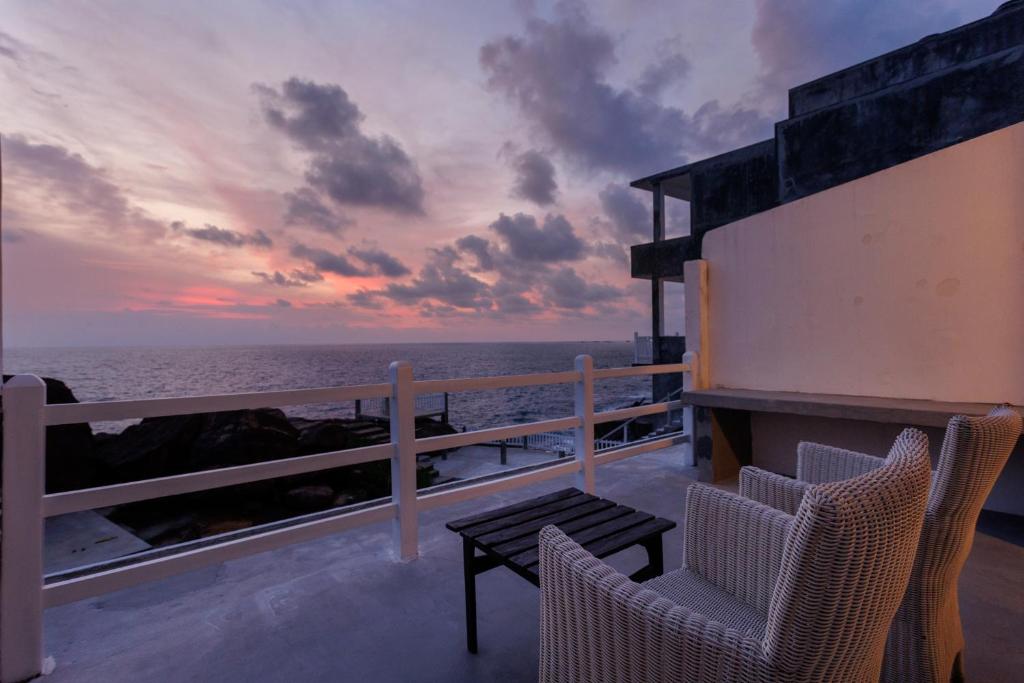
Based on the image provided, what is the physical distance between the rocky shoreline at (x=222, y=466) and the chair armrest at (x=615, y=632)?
38.0ft

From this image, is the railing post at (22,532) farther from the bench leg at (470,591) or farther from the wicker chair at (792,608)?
the wicker chair at (792,608)

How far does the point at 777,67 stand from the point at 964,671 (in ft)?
37.8

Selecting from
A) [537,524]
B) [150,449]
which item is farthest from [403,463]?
[150,449]

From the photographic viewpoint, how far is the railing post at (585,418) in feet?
12.4

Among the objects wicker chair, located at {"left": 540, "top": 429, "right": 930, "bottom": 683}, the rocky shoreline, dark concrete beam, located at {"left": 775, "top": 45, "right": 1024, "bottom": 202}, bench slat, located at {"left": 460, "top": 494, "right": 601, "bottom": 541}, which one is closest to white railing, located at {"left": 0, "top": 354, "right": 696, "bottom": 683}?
bench slat, located at {"left": 460, "top": 494, "right": 601, "bottom": 541}

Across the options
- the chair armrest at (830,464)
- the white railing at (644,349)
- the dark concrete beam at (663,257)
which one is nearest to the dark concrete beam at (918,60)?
the dark concrete beam at (663,257)

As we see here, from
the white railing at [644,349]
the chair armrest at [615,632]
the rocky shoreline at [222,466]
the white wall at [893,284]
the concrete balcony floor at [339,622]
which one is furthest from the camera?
the white railing at [644,349]

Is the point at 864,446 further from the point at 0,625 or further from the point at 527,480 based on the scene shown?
the point at 0,625

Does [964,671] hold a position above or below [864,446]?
below

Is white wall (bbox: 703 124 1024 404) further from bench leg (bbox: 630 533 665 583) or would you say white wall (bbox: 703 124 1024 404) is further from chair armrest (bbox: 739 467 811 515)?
bench leg (bbox: 630 533 665 583)

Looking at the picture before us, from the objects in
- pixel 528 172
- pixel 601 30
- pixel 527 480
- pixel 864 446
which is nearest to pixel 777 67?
pixel 601 30

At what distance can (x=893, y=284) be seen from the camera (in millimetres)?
3598

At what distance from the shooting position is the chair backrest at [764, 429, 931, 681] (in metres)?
0.79

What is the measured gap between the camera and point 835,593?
81 cm
